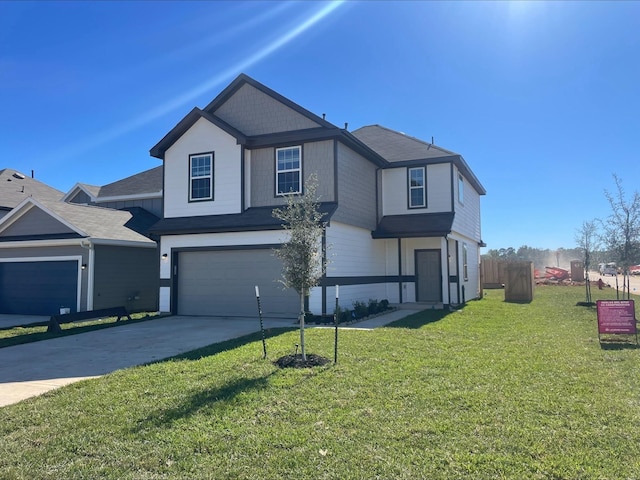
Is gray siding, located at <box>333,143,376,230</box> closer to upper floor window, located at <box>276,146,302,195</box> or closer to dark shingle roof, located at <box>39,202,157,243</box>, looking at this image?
upper floor window, located at <box>276,146,302,195</box>

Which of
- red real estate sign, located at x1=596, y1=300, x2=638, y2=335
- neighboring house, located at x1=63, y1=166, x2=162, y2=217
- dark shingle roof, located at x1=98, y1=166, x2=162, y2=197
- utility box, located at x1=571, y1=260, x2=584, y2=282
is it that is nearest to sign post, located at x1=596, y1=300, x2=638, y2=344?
red real estate sign, located at x1=596, y1=300, x2=638, y2=335

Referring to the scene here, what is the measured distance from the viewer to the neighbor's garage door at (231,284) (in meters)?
14.5

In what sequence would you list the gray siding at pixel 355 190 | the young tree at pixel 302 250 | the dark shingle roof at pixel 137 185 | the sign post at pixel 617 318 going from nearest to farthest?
the young tree at pixel 302 250
the sign post at pixel 617 318
the gray siding at pixel 355 190
the dark shingle roof at pixel 137 185

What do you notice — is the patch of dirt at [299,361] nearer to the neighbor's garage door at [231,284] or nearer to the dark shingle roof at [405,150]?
the neighbor's garage door at [231,284]

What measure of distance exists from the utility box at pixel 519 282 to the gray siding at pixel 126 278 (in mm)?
15230

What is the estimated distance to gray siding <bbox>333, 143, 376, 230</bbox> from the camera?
583 inches

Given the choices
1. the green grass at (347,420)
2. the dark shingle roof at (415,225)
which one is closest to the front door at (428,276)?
the dark shingle roof at (415,225)

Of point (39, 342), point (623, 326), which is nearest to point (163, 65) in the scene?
point (39, 342)

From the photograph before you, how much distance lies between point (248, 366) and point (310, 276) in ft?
6.00

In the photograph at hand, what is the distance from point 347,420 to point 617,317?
7407mm

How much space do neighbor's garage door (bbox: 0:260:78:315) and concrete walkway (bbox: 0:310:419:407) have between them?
14.1 feet

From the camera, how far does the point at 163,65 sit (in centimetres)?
1298

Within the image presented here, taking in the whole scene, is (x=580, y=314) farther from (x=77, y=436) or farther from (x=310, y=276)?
(x=77, y=436)

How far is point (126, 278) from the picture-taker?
1733 centimetres
